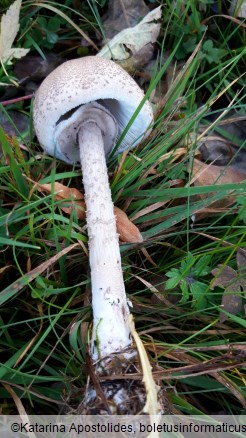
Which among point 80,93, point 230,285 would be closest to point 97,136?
point 80,93

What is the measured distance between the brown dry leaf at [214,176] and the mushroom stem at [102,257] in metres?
0.57

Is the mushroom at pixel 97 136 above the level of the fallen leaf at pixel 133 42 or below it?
below

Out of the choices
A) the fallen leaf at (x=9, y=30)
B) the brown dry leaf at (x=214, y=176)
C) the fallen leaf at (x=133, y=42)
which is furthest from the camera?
the fallen leaf at (x=133, y=42)

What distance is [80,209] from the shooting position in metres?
2.37

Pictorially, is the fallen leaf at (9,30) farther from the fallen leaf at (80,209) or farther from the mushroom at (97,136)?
the fallen leaf at (80,209)

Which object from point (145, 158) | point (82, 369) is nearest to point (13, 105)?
point (145, 158)

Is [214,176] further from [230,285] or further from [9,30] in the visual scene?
[9,30]

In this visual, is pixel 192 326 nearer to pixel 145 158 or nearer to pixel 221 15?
pixel 145 158

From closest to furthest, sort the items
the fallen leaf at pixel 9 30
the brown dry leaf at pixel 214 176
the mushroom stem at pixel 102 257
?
the mushroom stem at pixel 102 257 → the brown dry leaf at pixel 214 176 → the fallen leaf at pixel 9 30

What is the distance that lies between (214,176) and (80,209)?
0.82 m

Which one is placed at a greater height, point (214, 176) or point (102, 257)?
point (214, 176)

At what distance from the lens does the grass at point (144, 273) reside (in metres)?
2.06

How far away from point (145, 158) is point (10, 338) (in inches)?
45.9

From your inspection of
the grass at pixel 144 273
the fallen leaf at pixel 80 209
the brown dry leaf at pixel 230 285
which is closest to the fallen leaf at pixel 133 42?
the grass at pixel 144 273
